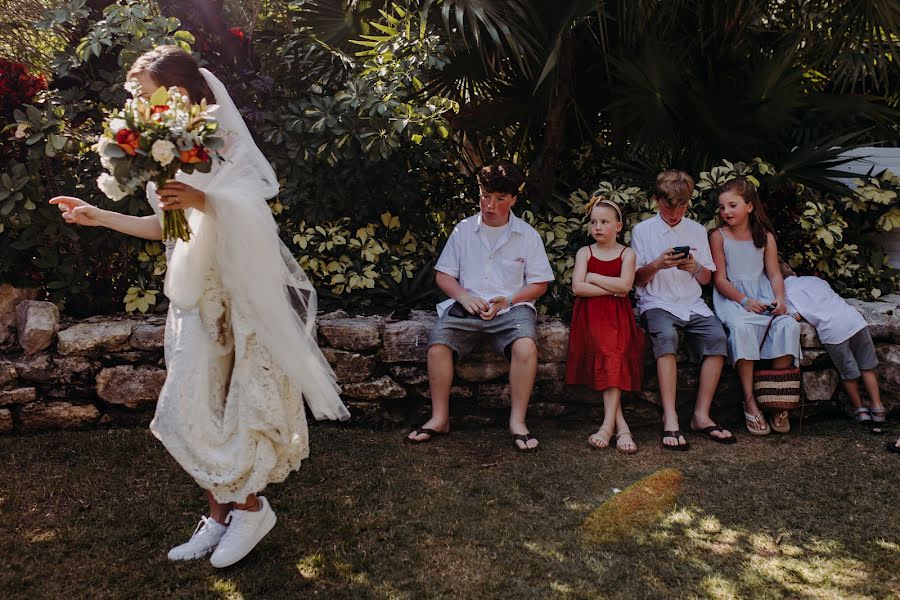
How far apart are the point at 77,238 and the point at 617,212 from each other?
301 centimetres

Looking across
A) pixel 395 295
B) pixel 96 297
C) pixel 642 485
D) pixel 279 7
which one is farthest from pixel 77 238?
pixel 642 485

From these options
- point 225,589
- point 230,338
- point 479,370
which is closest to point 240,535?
point 225,589

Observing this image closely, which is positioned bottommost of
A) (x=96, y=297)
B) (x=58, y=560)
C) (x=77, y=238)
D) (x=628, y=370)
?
(x=58, y=560)

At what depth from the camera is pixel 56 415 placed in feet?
12.8

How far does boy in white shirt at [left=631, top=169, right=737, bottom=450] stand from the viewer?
402cm

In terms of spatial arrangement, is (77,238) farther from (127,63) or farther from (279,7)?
(279,7)

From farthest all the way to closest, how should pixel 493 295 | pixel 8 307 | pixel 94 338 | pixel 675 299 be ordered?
pixel 675 299
pixel 493 295
pixel 8 307
pixel 94 338

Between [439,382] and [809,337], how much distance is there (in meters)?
2.16

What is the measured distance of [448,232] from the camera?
510cm

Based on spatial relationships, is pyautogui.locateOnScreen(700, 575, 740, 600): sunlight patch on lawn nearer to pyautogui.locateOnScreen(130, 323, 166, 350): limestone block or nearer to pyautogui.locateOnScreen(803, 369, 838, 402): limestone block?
pyautogui.locateOnScreen(803, 369, 838, 402): limestone block

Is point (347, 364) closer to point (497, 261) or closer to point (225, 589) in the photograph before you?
point (497, 261)

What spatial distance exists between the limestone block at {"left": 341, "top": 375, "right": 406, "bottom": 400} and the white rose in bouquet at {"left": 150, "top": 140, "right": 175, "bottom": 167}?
211 centimetres

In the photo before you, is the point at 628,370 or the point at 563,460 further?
the point at 628,370

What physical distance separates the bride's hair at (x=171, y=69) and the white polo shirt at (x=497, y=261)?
6.48ft
